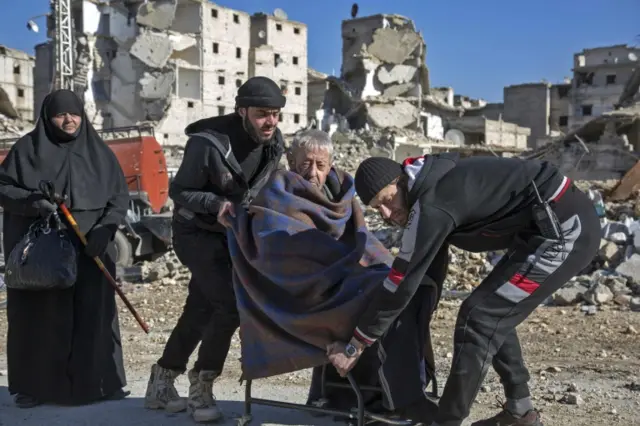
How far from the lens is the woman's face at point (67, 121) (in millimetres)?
4363

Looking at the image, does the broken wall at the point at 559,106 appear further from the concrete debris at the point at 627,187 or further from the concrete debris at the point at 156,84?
the concrete debris at the point at 627,187

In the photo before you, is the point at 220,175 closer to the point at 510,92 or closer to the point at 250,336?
the point at 250,336

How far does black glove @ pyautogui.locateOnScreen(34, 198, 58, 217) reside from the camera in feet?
14.1

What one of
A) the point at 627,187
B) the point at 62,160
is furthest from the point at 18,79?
the point at 62,160

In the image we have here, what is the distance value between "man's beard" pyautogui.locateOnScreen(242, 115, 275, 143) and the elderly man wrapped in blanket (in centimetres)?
41

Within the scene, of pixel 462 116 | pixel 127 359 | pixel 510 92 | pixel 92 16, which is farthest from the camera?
pixel 510 92

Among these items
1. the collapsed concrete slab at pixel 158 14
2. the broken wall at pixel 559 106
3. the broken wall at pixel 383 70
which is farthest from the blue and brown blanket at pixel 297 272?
the broken wall at pixel 559 106

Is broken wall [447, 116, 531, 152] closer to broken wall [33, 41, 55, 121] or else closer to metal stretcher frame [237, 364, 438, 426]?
broken wall [33, 41, 55, 121]

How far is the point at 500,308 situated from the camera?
312cm

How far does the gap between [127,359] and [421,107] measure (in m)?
47.1

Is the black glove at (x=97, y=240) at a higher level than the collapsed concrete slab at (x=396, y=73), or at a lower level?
lower

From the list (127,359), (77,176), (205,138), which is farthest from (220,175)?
(127,359)

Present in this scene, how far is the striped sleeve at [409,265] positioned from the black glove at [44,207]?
226cm

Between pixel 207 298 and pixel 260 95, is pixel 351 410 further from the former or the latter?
pixel 260 95
